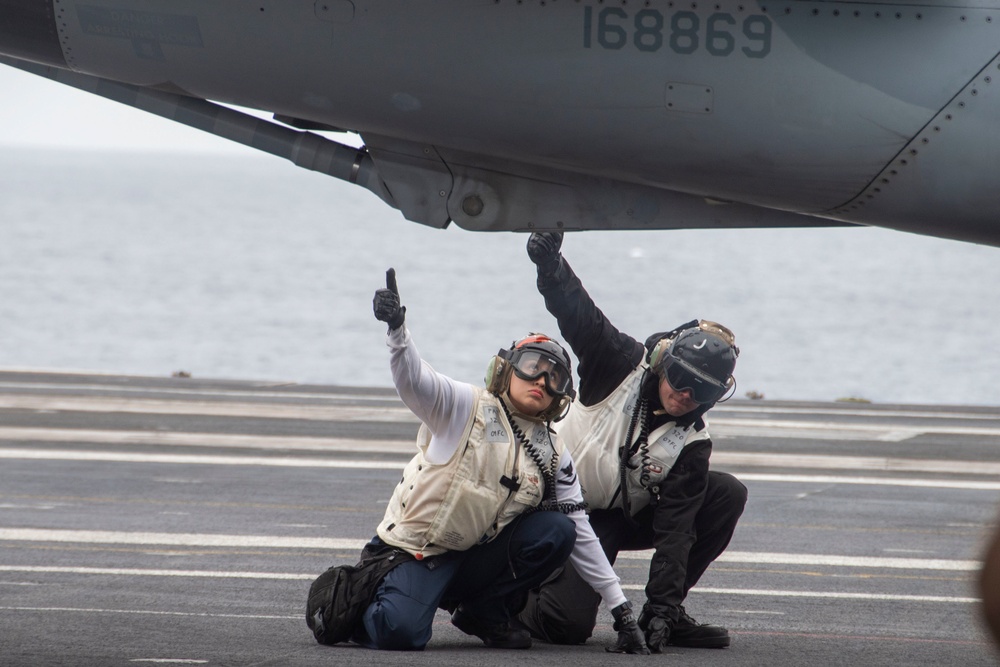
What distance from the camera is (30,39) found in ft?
15.5

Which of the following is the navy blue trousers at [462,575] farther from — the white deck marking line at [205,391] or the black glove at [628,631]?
the white deck marking line at [205,391]

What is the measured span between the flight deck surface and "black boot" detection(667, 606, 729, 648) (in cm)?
6

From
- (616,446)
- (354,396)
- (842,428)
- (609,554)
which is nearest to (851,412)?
(842,428)

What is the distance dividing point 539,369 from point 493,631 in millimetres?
1286

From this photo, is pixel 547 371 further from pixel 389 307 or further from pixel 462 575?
pixel 462 575

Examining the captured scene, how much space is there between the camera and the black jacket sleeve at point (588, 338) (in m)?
5.57

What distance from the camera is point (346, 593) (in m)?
5.44

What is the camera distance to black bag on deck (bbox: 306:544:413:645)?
5.41 meters

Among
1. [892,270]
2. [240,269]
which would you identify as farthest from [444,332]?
[892,270]

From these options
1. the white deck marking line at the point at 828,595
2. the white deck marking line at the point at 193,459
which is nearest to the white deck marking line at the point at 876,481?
the white deck marking line at the point at 193,459

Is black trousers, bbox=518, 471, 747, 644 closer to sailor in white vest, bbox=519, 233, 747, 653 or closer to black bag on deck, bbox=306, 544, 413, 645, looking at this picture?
Answer: sailor in white vest, bbox=519, 233, 747, 653

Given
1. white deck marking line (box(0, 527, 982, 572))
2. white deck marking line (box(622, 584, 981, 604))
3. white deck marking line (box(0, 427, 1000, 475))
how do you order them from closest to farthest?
white deck marking line (box(622, 584, 981, 604)) < white deck marking line (box(0, 527, 982, 572)) < white deck marking line (box(0, 427, 1000, 475))

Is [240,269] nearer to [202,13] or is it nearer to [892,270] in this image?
[892,270]

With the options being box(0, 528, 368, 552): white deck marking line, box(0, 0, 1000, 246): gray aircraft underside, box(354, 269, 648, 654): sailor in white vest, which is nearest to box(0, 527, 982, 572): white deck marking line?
box(0, 528, 368, 552): white deck marking line
